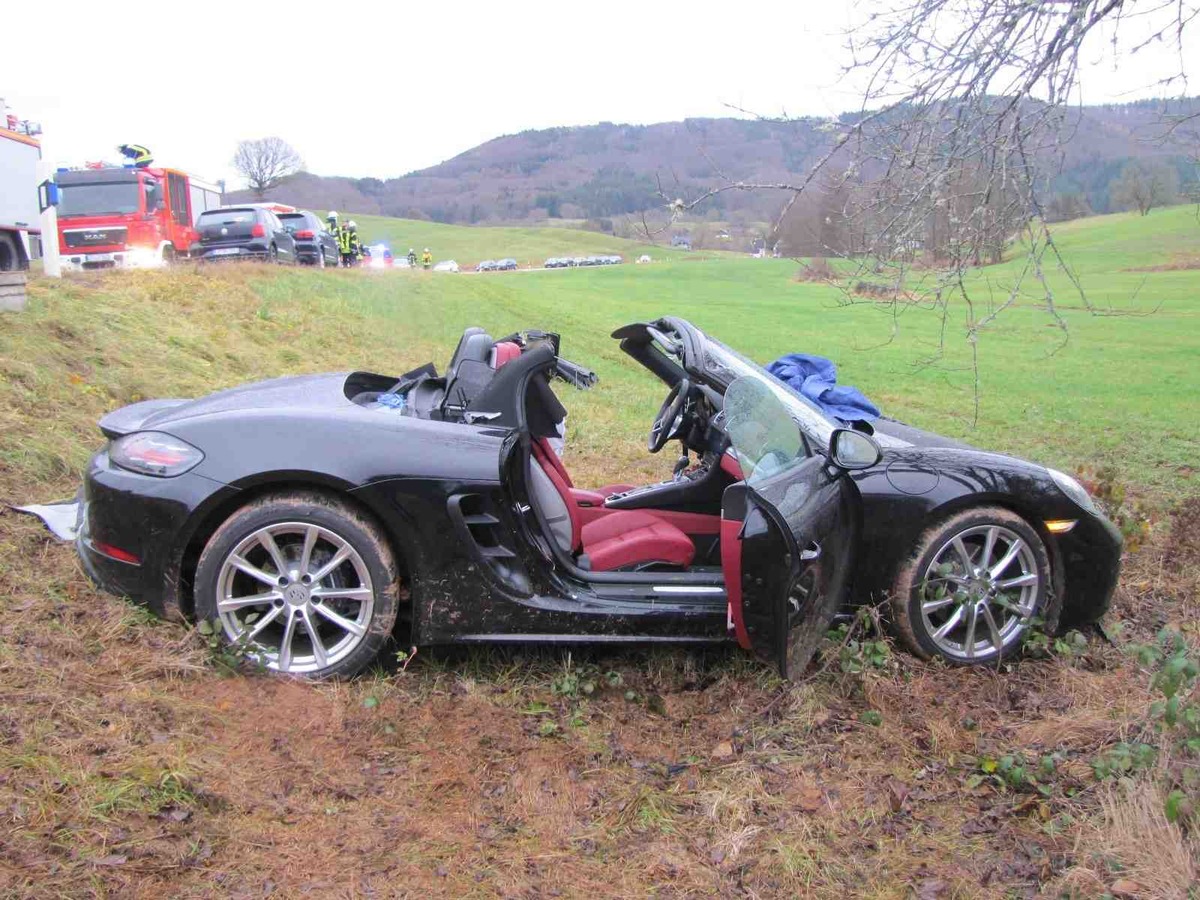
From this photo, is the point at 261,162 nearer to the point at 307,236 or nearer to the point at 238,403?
the point at 307,236

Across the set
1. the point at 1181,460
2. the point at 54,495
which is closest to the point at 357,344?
the point at 54,495

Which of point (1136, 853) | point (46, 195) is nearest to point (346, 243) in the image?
point (46, 195)

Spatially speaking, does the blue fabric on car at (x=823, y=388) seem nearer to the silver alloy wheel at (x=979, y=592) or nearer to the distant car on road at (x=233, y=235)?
the silver alloy wheel at (x=979, y=592)

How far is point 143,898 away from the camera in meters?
2.29

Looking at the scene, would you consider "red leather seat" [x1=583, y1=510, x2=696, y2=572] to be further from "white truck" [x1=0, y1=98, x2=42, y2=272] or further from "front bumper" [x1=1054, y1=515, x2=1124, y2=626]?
"white truck" [x1=0, y1=98, x2=42, y2=272]

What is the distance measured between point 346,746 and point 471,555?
0.76 metres

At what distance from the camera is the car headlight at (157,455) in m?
3.41

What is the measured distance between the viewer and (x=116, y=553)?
3449 millimetres

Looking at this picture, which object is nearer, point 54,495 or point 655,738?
point 655,738

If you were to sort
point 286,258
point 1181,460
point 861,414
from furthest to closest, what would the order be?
point 286,258, point 1181,460, point 861,414

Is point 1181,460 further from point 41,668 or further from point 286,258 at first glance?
point 286,258

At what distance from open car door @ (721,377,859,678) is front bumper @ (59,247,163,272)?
1674 cm

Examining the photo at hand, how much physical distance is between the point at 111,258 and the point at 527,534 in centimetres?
1709

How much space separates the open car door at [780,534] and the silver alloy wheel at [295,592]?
52.5 inches
